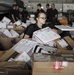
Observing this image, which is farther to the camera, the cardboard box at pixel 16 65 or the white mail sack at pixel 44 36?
the white mail sack at pixel 44 36

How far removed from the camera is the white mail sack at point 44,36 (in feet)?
10.6

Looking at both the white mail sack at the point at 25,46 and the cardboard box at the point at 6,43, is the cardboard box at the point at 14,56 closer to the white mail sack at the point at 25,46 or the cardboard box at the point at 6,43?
the white mail sack at the point at 25,46

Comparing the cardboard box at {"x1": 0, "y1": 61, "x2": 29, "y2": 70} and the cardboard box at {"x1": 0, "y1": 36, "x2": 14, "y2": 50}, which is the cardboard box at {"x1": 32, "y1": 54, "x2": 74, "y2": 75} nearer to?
the cardboard box at {"x1": 0, "y1": 61, "x2": 29, "y2": 70}

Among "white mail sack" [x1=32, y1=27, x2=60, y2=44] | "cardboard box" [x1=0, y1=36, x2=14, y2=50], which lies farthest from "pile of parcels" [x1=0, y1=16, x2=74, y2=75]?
"cardboard box" [x1=0, y1=36, x2=14, y2=50]

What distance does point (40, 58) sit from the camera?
2.10m

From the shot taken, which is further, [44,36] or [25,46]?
[44,36]

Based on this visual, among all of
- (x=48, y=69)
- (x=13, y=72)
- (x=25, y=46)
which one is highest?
(x=48, y=69)

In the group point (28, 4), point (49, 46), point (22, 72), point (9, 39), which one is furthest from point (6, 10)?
point (22, 72)

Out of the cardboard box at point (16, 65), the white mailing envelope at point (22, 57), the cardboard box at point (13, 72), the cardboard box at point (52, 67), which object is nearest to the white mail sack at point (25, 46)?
the white mailing envelope at point (22, 57)

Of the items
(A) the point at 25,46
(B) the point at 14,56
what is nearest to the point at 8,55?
(B) the point at 14,56

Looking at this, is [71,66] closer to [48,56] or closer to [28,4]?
[48,56]

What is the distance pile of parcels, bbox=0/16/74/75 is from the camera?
1987 millimetres

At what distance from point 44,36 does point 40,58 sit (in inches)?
48.3

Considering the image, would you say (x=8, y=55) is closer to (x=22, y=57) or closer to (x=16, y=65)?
(x=22, y=57)
